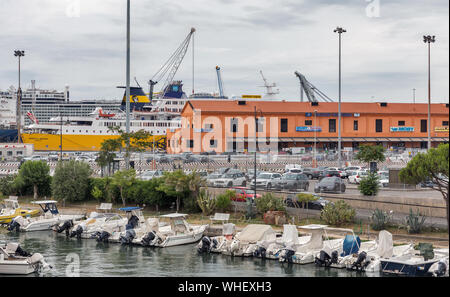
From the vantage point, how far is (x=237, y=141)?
6097 centimetres

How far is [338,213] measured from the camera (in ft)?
77.0

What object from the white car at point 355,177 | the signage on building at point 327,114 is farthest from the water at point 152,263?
the signage on building at point 327,114

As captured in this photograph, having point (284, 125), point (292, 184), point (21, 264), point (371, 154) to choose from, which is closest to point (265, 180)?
point (292, 184)

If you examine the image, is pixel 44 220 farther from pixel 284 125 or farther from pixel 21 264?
pixel 284 125

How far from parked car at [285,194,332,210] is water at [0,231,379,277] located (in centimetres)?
529

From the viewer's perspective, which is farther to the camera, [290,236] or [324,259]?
[290,236]

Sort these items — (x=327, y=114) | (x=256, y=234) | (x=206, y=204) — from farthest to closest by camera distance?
(x=327, y=114) → (x=206, y=204) → (x=256, y=234)

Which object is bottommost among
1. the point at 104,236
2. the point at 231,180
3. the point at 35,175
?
the point at 104,236

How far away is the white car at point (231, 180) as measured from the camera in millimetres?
33375

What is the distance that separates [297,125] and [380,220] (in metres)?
43.0

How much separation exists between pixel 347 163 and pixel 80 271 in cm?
3061

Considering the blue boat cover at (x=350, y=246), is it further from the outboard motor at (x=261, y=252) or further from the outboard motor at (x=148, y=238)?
the outboard motor at (x=148, y=238)

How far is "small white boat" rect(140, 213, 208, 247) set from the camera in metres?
23.1
